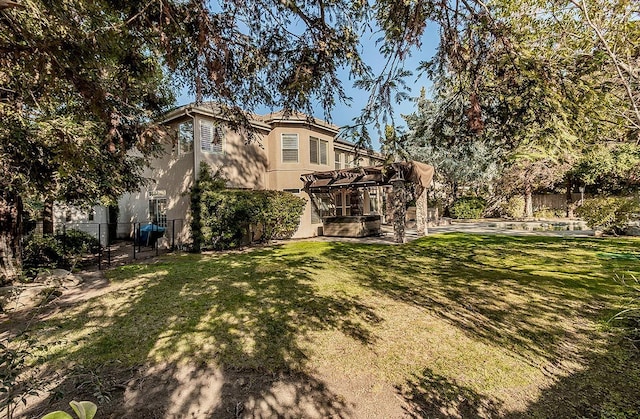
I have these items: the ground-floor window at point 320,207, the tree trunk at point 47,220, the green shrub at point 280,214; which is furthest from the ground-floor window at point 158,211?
the ground-floor window at point 320,207

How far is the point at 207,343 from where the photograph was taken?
179 inches

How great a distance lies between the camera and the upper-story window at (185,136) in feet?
45.9

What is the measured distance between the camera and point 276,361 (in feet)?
13.4

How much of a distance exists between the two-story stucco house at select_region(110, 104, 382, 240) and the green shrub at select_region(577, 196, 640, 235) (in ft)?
35.4

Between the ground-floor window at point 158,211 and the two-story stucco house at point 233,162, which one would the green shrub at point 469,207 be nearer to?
the two-story stucco house at point 233,162

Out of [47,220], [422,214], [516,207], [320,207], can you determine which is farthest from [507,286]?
[516,207]

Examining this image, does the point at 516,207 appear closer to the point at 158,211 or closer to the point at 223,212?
the point at 223,212

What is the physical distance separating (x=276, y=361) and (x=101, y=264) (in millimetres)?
9632

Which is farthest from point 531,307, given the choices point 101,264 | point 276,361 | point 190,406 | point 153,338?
point 101,264

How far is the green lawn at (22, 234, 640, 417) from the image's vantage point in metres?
3.51

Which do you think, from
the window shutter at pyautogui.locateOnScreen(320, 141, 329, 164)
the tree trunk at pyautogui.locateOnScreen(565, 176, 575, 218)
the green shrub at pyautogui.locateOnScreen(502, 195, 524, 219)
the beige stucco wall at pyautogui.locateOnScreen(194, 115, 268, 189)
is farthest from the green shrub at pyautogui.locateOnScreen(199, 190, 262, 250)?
the tree trunk at pyautogui.locateOnScreen(565, 176, 575, 218)

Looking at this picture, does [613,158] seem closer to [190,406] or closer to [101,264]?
[190,406]

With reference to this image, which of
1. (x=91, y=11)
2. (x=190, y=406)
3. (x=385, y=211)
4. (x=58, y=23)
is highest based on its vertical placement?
(x=91, y=11)

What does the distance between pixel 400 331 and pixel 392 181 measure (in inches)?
415
